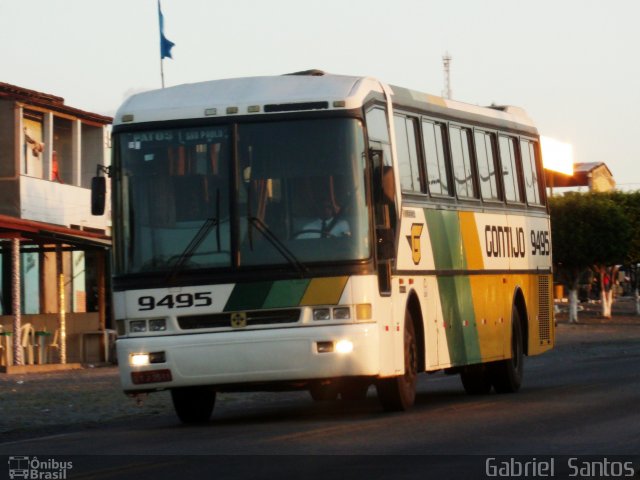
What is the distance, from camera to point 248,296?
15391mm

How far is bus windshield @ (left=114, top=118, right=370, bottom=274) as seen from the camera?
609 inches

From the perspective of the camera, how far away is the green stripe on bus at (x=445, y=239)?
17969 millimetres

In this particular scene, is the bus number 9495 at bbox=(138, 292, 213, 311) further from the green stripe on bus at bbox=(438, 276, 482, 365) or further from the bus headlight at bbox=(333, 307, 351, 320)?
the green stripe on bus at bbox=(438, 276, 482, 365)

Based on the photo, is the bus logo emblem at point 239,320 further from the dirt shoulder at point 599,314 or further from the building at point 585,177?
the building at point 585,177

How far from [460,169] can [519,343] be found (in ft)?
10.2

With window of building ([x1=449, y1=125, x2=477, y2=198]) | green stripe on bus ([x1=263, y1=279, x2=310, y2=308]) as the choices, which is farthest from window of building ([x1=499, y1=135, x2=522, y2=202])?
green stripe on bus ([x1=263, y1=279, x2=310, y2=308])

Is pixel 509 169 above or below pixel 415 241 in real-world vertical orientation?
above

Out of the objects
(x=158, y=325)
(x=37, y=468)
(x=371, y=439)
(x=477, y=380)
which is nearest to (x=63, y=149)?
(x=477, y=380)

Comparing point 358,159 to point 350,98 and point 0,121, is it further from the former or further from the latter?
point 0,121

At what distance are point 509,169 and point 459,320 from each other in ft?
11.7

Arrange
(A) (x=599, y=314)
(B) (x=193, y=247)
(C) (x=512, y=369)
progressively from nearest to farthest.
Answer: (B) (x=193, y=247)
(C) (x=512, y=369)
(A) (x=599, y=314)

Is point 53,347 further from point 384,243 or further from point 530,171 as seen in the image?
point 384,243

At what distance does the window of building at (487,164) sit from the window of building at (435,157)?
4.77ft

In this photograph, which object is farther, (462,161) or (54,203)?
(54,203)
